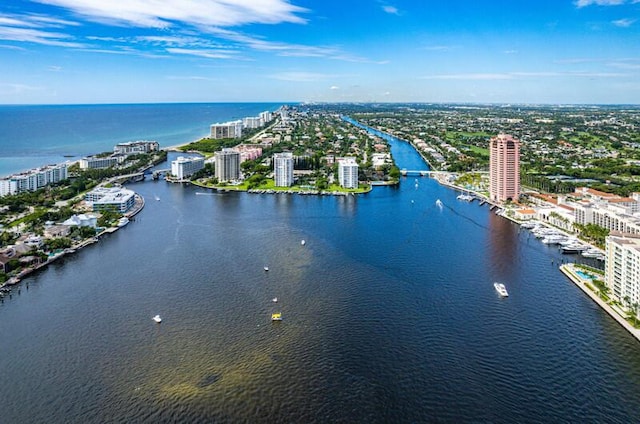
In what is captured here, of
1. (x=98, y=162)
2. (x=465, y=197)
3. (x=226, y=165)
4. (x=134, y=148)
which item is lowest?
(x=465, y=197)

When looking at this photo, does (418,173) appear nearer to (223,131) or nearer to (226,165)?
(226,165)

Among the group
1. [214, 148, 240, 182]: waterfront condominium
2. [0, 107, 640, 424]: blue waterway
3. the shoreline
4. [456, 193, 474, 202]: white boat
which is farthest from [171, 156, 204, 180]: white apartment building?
the shoreline

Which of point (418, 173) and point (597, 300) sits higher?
point (418, 173)

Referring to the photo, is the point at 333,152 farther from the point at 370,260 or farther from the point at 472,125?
the point at 472,125

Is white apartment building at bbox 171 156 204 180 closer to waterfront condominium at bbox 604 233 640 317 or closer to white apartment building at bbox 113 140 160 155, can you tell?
white apartment building at bbox 113 140 160 155

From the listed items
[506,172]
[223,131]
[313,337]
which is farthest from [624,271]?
[223,131]

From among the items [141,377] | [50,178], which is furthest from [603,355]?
[50,178]

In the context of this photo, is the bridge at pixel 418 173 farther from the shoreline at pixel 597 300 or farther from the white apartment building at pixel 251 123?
the white apartment building at pixel 251 123
